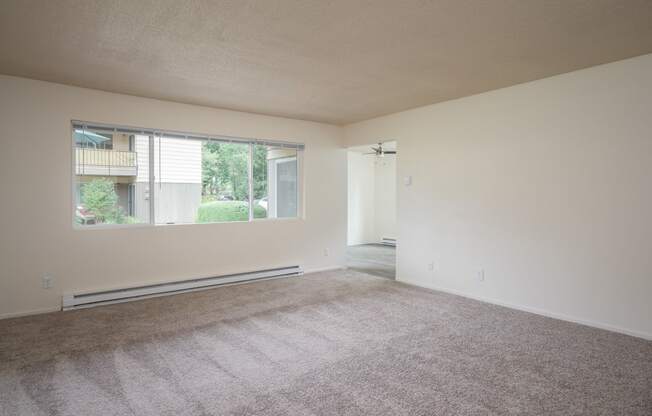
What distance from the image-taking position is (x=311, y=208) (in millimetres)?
6066

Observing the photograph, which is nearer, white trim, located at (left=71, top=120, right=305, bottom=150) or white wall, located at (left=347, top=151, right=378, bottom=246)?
white trim, located at (left=71, top=120, right=305, bottom=150)

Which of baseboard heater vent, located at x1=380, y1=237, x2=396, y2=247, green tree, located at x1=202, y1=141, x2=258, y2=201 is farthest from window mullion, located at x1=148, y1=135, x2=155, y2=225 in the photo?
baseboard heater vent, located at x1=380, y1=237, x2=396, y2=247

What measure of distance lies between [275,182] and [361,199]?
4.16m

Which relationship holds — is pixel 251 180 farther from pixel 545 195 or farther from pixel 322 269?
pixel 545 195

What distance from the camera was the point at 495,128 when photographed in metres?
4.27

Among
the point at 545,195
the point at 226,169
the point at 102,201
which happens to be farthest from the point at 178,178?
the point at 545,195

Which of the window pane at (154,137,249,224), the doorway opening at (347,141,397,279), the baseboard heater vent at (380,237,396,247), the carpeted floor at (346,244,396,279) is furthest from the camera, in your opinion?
the doorway opening at (347,141,397,279)

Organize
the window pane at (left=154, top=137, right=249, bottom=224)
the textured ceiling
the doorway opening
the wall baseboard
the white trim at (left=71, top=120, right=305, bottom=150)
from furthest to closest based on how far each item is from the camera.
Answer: the doorway opening, the window pane at (left=154, top=137, right=249, bottom=224), the white trim at (left=71, top=120, right=305, bottom=150), the wall baseboard, the textured ceiling

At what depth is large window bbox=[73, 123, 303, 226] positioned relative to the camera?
4312mm

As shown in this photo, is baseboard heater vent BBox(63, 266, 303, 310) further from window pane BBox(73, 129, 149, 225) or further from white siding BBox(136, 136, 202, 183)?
white siding BBox(136, 136, 202, 183)

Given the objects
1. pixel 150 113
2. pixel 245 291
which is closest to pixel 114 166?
pixel 150 113

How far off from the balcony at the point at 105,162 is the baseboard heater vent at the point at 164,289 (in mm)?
1384

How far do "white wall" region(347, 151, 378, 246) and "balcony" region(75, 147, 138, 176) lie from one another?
221 inches

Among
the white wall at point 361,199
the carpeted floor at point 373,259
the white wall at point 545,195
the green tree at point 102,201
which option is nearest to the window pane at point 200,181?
the green tree at point 102,201
